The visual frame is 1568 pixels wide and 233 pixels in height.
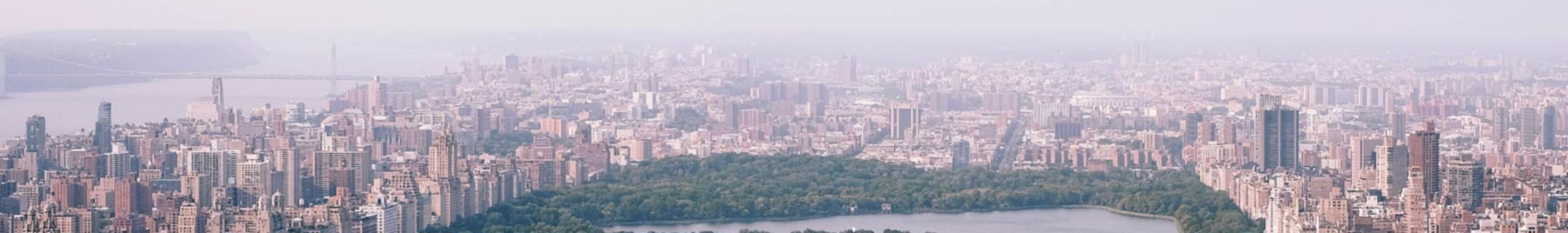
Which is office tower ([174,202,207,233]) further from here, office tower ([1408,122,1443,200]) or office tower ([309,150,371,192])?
office tower ([1408,122,1443,200])

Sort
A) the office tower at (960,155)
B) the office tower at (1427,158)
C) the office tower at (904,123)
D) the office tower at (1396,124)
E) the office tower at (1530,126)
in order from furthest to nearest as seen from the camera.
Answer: the office tower at (904,123), the office tower at (960,155), the office tower at (1530,126), the office tower at (1396,124), the office tower at (1427,158)

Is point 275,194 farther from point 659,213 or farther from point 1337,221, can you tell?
point 1337,221

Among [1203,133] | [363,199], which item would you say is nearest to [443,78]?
[1203,133]

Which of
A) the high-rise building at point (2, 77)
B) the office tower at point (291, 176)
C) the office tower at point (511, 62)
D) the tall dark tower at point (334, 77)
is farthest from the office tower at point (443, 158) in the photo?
the office tower at point (511, 62)

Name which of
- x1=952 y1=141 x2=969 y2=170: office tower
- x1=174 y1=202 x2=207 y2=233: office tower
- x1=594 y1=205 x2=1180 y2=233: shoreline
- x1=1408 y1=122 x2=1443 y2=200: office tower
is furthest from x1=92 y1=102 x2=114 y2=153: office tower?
x1=1408 y1=122 x2=1443 y2=200: office tower

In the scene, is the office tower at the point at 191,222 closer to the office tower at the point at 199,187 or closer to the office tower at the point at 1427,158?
the office tower at the point at 199,187

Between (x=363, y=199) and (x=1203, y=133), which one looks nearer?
(x=363, y=199)
